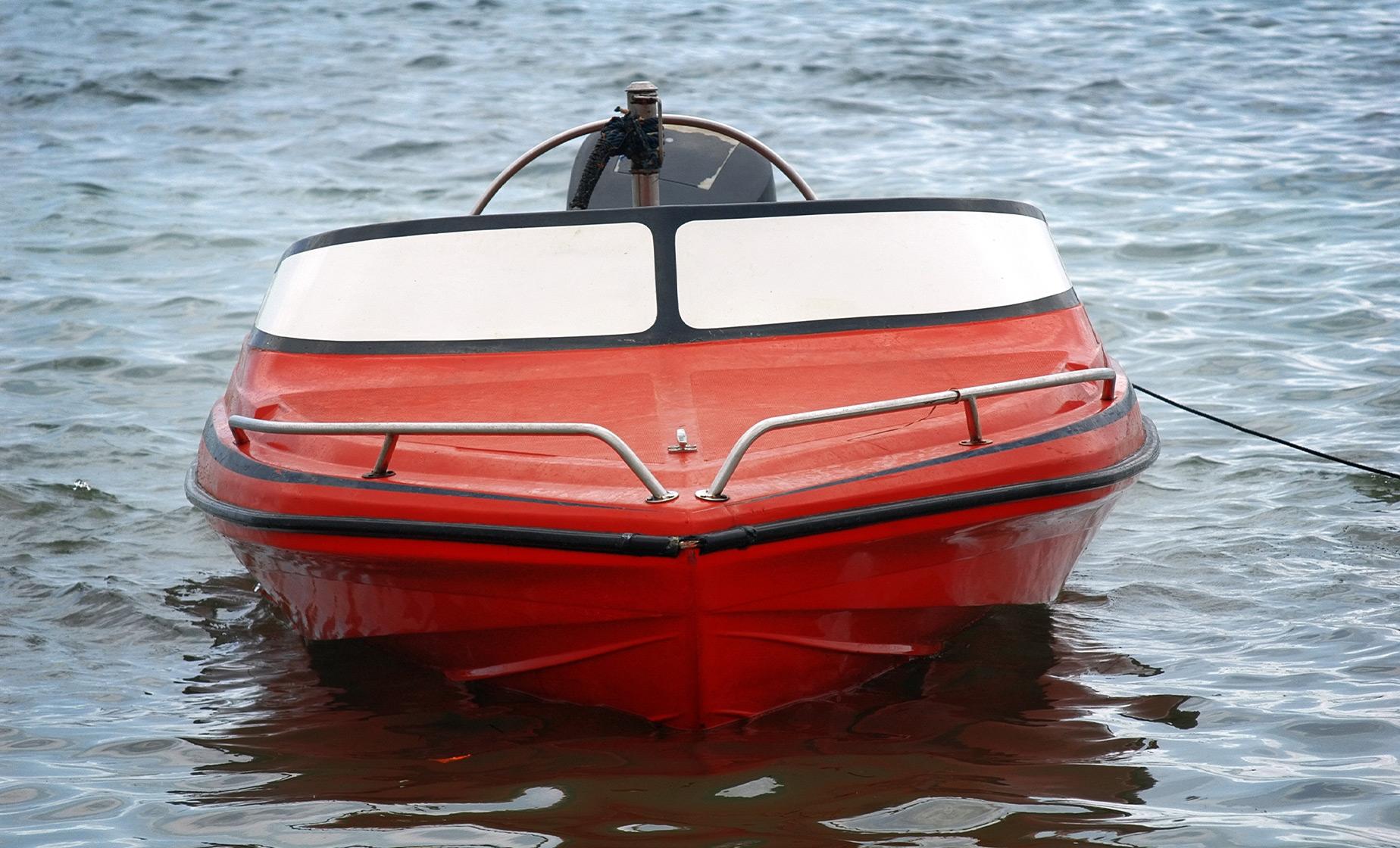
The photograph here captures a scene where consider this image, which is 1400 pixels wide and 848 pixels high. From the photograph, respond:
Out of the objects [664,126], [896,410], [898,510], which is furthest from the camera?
[664,126]

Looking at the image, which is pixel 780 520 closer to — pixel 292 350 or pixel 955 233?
pixel 955 233

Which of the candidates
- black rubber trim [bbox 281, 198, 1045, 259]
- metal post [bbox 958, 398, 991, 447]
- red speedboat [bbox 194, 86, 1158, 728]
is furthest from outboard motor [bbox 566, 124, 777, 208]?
metal post [bbox 958, 398, 991, 447]

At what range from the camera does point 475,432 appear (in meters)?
3.15

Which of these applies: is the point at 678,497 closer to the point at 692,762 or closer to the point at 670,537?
the point at 670,537

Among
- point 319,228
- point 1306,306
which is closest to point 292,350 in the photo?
point 1306,306

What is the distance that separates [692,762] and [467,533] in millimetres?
770

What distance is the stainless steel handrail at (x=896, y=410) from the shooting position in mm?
3113

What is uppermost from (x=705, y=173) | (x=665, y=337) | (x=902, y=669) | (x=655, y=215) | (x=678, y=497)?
(x=655, y=215)

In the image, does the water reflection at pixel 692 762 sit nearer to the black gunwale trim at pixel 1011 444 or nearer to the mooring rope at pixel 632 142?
the black gunwale trim at pixel 1011 444

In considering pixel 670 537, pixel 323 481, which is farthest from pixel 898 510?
pixel 323 481

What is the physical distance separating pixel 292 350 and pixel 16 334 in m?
4.92

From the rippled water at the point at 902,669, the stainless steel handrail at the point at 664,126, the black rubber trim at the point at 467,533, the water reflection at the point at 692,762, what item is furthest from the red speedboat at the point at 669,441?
the stainless steel handrail at the point at 664,126

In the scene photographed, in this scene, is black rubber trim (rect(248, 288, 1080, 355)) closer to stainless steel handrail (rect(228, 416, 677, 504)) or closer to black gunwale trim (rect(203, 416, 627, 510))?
black gunwale trim (rect(203, 416, 627, 510))

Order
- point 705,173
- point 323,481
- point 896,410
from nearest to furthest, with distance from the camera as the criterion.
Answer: point 896,410 < point 323,481 < point 705,173
